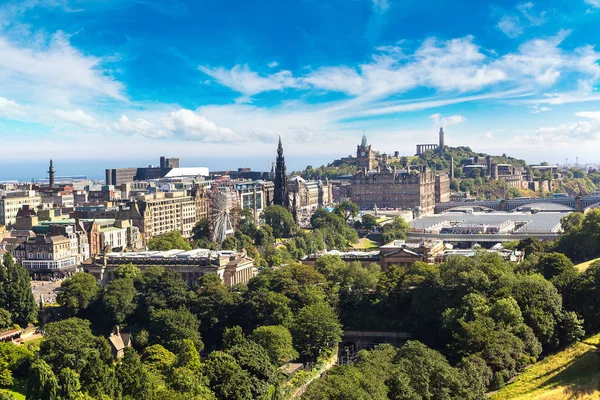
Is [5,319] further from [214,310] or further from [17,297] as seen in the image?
[214,310]

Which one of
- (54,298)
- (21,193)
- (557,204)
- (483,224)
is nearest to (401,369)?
(54,298)

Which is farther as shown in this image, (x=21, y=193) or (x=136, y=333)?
(x=21, y=193)

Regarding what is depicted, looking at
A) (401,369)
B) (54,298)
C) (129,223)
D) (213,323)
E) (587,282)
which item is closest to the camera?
(401,369)

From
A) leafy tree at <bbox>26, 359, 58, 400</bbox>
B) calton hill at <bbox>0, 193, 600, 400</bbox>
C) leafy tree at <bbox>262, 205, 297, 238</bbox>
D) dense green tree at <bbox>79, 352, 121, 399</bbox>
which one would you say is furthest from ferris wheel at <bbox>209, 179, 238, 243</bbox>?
leafy tree at <bbox>26, 359, 58, 400</bbox>

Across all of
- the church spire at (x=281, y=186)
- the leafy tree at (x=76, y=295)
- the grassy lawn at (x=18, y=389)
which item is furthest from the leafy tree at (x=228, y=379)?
the church spire at (x=281, y=186)

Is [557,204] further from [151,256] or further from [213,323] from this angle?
[213,323]

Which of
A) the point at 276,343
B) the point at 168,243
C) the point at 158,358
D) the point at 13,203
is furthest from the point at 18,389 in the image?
the point at 13,203
